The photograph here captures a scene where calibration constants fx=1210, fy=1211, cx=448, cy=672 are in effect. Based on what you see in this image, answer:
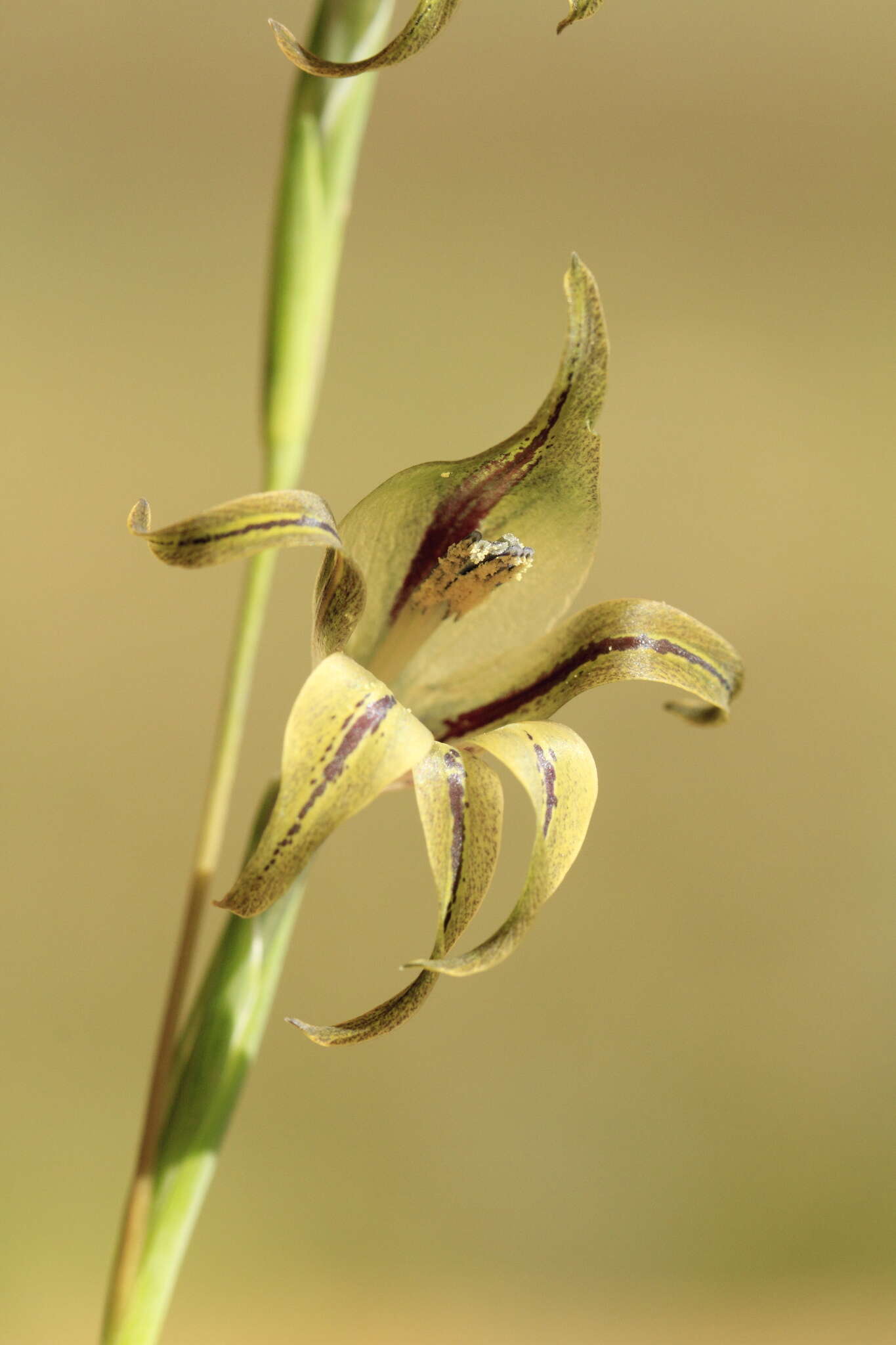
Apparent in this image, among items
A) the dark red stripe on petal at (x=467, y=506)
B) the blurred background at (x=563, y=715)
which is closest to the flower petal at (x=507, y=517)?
the dark red stripe on petal at (x=467, y=506)

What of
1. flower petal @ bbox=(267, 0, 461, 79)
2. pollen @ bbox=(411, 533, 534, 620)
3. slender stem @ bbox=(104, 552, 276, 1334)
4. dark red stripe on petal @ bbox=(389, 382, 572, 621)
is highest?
flower petal @ bbox=(267, 0, 461, 79)

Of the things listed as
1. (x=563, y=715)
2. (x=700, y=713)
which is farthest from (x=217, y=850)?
(x=563, y=715)

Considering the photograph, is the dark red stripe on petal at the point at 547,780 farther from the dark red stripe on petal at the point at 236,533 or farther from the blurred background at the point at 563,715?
the blurred background at the point at 563,715

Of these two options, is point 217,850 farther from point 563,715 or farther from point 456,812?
point 563,715

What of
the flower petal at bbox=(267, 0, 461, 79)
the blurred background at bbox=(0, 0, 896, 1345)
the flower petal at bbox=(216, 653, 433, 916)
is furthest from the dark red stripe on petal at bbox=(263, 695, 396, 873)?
the blurred background at bbox=(0, 0, 896, 1345)

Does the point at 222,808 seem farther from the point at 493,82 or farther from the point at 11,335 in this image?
the point at 493,82

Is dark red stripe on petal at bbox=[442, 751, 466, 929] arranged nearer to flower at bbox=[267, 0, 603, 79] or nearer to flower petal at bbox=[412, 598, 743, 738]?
flower petal at bbox=[412, 598, 743, 738]
